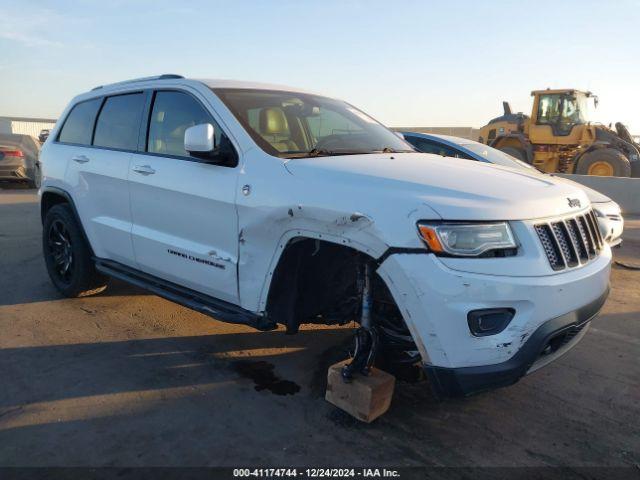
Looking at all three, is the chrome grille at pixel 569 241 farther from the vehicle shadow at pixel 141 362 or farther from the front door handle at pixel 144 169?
the front door handle at pixel 144 169

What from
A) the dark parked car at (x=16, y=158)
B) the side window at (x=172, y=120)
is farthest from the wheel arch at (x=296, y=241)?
the dark parked car at (x=16, y=158)

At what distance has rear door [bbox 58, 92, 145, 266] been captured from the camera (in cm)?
414

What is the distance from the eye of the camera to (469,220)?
2.40 metres

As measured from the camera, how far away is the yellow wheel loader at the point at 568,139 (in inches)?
553

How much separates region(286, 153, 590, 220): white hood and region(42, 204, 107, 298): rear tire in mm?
2658

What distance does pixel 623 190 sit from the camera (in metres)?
12.2

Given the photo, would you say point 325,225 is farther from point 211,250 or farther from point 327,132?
point 327,132

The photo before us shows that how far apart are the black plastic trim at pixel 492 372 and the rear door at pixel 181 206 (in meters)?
1.39

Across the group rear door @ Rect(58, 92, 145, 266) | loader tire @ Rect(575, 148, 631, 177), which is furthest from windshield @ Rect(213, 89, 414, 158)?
loader tire @ Rect(575, 148, 631, 177)

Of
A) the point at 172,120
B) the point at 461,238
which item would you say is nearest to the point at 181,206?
the point at 172,120

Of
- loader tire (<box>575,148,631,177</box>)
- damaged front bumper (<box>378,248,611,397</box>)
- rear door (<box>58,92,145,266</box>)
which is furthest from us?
loader tire (<box>575,148,631,177</box>)

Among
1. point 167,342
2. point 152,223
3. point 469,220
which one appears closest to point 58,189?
point 152,223

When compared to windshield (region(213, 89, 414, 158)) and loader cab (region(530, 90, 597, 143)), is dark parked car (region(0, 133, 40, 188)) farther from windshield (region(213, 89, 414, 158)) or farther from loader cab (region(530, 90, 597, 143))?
loader cab (region(530, 90, 597, 143))

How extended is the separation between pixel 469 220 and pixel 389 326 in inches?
34.4
